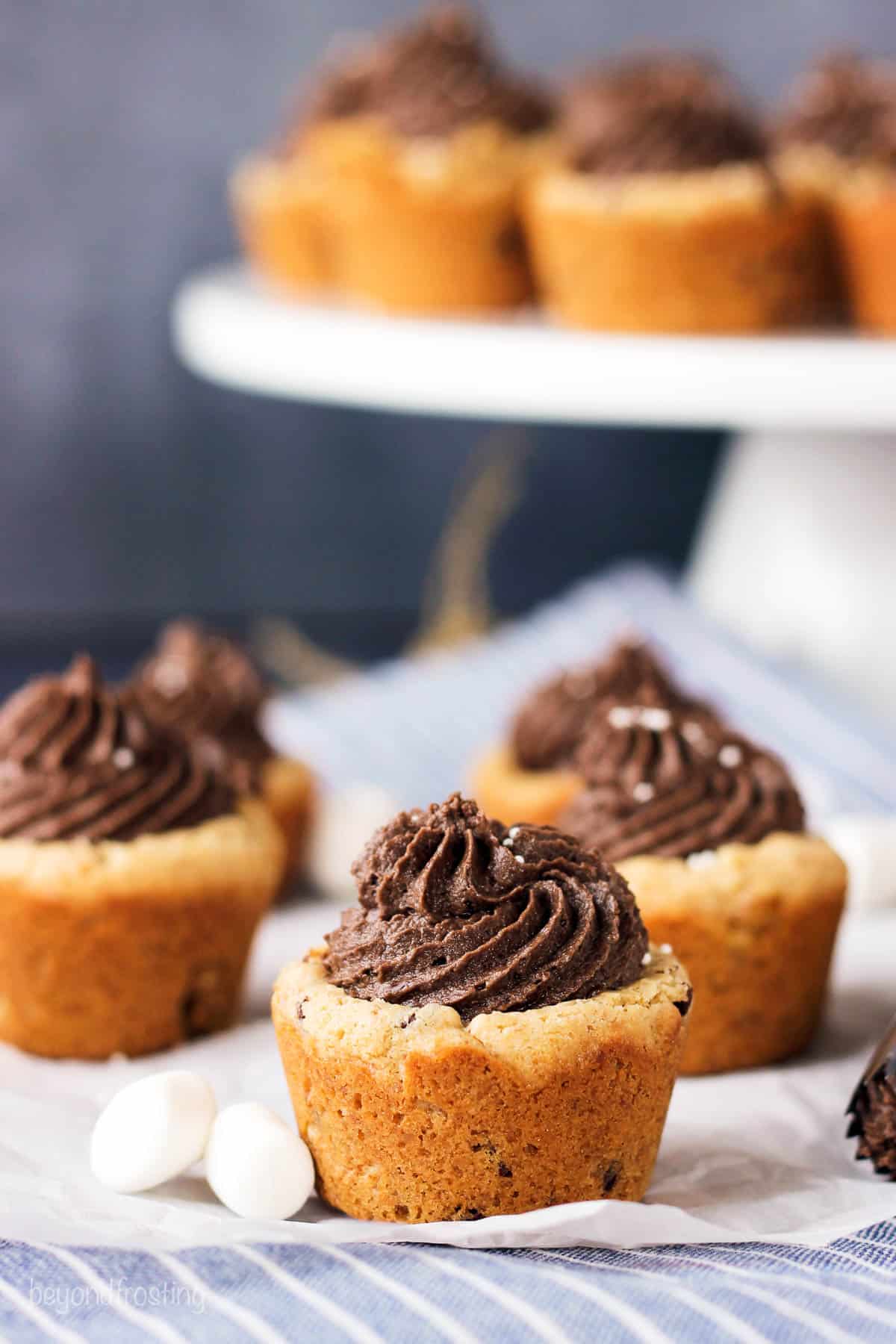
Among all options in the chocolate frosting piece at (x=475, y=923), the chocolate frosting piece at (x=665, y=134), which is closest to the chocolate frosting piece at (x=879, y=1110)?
the chocolate frosting piece at (x=475, y=923)

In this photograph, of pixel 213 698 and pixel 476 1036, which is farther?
pixel 213 698

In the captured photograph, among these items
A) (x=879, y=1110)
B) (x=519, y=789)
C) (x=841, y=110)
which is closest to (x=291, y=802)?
(x=519, y=789)

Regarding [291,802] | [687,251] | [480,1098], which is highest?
[687,251]

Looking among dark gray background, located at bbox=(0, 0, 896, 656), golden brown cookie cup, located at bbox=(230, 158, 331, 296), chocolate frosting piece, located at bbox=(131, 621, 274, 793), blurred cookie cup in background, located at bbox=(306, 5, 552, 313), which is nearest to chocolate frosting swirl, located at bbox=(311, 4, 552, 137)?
blurred cookie cup in background, located at bbox=(306, 5, 552, 313)

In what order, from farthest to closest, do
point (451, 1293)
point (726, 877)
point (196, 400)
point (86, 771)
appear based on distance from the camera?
1. point (196, 400)
2. point (86, 771)
3. point (726, 877)
4. point (451, 1293)

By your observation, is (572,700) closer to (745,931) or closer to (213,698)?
(213,698)

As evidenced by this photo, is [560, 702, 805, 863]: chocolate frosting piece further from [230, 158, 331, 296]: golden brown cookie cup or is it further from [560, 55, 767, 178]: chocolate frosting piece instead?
[230, 158, 331, 296]: golden brown cookie cup

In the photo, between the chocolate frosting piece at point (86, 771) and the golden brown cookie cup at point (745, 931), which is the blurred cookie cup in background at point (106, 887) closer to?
the chocolate frosting piece at point (86, 771)
